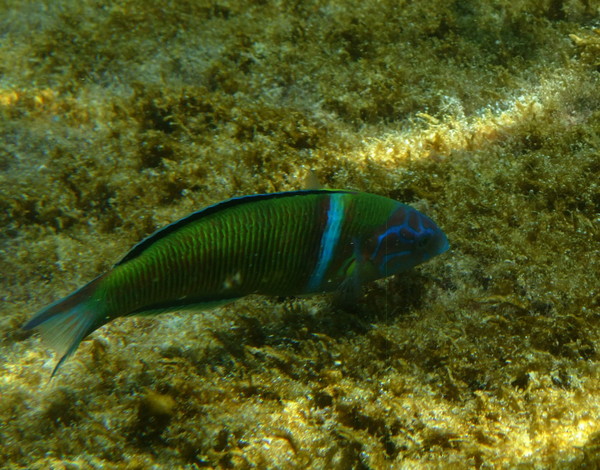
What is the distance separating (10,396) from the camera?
8.62 feet

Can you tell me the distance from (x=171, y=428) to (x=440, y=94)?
11.2 ft

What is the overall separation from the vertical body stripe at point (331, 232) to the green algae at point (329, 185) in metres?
0.36

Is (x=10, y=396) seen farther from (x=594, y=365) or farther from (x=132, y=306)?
(x=594, y=365)

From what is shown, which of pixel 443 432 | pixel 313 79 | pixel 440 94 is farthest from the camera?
pixel 313 79

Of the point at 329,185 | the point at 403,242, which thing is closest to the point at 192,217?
the point at 403,242

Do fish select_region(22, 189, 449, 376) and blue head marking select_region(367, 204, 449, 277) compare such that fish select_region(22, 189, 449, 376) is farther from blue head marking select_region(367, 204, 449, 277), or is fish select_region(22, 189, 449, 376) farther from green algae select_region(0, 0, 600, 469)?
green algae select_region(0, 0, 600, 469)

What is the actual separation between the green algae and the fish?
1.17 ft

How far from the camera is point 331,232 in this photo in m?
2.52

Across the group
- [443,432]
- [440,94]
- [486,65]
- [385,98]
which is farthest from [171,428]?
[486,65]

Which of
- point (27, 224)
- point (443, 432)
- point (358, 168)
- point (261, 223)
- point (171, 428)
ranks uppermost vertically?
point (261, 223)

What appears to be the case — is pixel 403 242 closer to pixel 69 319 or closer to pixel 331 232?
pixel 331 232

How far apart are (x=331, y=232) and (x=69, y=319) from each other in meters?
1.38

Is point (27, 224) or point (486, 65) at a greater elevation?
point (486, 65)

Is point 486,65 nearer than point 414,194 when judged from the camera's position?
No
